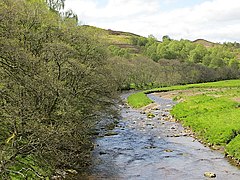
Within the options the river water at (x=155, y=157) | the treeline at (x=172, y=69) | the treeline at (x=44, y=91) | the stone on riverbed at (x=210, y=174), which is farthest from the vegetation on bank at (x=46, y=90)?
the treeline at (x=172, y=69)

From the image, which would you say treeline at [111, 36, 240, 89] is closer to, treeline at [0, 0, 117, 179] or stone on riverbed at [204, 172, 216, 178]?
treeline at [0, 0, 117, 179]

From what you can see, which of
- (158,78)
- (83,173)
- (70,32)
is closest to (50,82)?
(83,173)

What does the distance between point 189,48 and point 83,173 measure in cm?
16755

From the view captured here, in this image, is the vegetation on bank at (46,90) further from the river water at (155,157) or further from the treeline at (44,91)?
the river water at (155,157)

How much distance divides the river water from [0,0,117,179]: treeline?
2369 millimetres

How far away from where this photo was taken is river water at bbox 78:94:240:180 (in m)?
24.7

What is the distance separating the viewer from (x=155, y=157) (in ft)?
97.4

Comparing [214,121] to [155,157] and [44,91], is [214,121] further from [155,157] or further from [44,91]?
[44,91]

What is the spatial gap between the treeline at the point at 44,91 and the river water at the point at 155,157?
93.3 inches

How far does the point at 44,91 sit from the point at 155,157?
44.5 ft

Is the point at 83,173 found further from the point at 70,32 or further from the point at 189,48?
the point at 189,48

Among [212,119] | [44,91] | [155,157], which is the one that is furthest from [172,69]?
[44,91]

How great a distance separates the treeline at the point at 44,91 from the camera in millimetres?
16781

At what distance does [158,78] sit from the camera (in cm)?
12475
